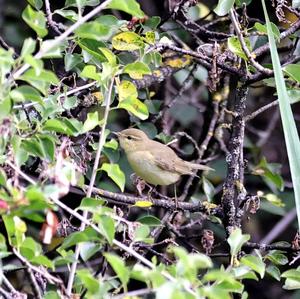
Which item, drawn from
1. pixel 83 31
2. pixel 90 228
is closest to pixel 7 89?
pixel 83 31

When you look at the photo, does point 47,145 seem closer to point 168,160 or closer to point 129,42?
point 129,42

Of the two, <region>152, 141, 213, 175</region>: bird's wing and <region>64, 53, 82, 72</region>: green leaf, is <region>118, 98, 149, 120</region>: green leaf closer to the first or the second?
<region>64, 53, 82, 72</region>: green leaf

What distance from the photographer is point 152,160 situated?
10.5 feet

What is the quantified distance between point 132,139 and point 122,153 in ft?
1.23

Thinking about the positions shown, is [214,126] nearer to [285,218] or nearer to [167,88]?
[167,88]

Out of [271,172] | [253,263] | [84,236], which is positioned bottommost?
[271,172]

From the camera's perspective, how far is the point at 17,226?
59.9 inches

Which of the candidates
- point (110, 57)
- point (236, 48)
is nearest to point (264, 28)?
point (236, 48)

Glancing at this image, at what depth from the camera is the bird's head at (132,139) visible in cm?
306

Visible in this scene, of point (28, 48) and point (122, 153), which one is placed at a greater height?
point (28, 48)

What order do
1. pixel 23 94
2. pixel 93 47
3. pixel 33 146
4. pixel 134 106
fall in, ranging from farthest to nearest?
pixel 93 47, pixel 134 106, pixel 33 146, pixel 23 94

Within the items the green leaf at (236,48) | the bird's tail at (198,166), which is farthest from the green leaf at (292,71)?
the bird's tail at (198,166)

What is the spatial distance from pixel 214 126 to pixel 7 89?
1.70m

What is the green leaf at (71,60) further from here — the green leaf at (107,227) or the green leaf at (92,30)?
the green leaf at (107,227)
